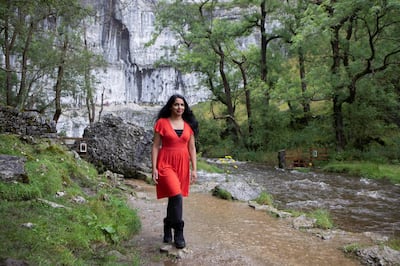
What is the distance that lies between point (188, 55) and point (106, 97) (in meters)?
43.4

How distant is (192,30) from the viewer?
25.9 m

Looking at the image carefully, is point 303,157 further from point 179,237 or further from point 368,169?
point 179,237

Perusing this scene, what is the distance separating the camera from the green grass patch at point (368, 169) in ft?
48.5

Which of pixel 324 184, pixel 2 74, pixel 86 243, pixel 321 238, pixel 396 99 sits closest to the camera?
pixel 86 243

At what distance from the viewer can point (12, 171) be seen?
5.39 metres

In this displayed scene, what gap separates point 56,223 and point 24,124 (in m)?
9.87

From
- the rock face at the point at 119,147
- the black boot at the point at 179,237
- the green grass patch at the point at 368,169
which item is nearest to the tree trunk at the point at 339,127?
the green grass patch at the point at 368,169

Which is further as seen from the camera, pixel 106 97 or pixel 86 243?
pixel 106 97

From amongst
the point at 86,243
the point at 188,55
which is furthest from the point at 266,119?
the point at 86,243

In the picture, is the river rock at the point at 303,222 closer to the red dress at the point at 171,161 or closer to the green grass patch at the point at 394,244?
the green grass patch at the point at 394,244

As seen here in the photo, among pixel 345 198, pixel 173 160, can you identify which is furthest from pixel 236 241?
pixel 345 198

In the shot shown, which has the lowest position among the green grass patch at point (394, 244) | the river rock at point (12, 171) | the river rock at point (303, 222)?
the green grass patch at point (394, 244)

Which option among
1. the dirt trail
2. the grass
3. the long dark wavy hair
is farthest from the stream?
the grass

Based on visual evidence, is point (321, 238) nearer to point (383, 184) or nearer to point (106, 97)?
point (383, 184)
